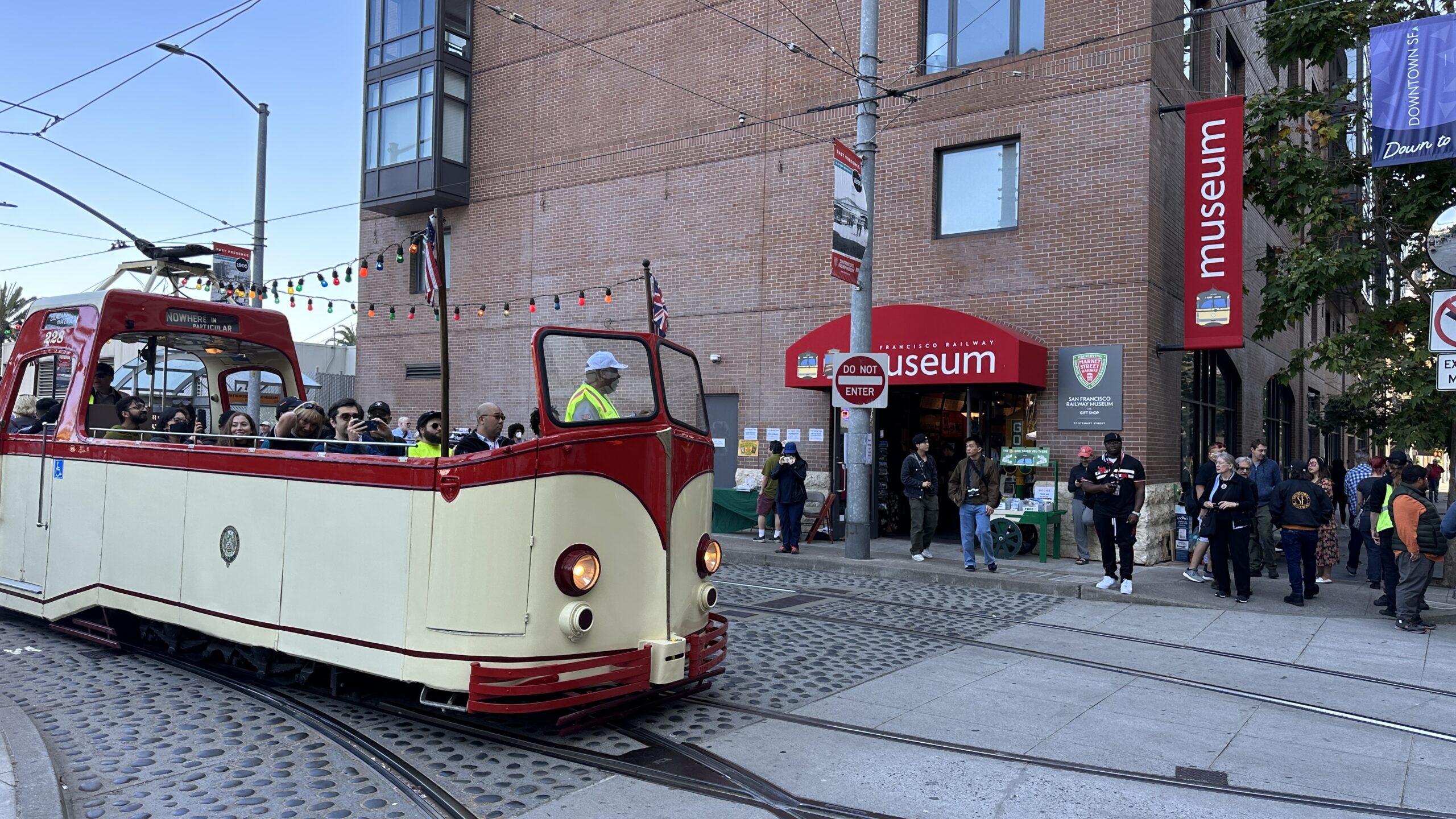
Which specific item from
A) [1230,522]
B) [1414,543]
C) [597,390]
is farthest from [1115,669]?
[597,390]

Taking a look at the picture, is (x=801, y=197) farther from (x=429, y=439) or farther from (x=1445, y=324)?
(x=429, y=439)

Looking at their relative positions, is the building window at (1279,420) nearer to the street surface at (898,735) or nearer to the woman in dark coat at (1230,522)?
the woman in dark coat at (1230,522)

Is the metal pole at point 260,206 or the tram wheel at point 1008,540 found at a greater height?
the metal pole at point 260,206

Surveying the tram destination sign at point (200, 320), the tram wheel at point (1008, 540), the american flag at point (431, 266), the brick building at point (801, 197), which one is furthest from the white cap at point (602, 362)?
the tram wheel at point (1008, 540)

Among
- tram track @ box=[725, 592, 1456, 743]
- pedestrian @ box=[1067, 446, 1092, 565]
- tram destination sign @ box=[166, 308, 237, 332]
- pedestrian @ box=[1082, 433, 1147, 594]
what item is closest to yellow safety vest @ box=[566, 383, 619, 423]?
tram track @ box=[725, 592, 1456, 743]

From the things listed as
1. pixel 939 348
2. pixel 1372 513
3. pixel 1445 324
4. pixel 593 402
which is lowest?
pixel 1372 513

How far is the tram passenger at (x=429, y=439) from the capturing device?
19.0 feet

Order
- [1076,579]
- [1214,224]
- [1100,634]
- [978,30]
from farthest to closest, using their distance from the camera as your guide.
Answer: [978,30] → [1214,224] → [1076,579] → [1100,634]

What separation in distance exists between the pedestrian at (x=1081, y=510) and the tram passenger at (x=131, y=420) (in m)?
10.7

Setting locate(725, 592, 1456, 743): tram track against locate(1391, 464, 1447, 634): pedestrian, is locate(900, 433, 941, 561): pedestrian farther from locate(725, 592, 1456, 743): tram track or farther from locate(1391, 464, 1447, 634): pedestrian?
locate(1391, 464, 1447, 634): pedestrian

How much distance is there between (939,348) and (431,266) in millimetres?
10361

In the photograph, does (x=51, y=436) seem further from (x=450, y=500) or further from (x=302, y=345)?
(x=302, y=345)

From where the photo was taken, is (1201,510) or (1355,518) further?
(1355,518)

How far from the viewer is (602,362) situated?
571 centimetres
